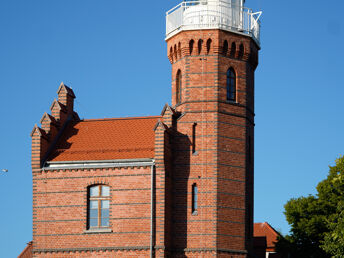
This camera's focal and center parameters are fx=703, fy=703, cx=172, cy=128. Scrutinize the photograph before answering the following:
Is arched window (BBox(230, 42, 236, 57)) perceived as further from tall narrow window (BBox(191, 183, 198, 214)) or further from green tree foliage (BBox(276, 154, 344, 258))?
green tree foliage (BBox(276, 154, 344, 258))

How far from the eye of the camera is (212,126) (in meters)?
37.6

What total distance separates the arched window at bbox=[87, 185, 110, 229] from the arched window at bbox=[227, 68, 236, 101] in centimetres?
842

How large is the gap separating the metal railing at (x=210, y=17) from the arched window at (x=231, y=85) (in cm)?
236

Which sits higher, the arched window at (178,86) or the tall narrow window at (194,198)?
the arched window at (178,86)

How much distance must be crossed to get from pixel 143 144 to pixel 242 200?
6117 millimetres

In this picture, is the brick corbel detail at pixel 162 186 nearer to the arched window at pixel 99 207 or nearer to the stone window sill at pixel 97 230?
the stone window sill at pixel 97 230

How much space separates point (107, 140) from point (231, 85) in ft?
24.7

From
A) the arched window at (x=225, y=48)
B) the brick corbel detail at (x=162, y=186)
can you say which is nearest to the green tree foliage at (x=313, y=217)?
the arched window at (x=225, y=48)

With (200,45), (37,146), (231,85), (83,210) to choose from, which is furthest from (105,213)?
(200,45)

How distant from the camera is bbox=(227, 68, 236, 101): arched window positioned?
3884 cm

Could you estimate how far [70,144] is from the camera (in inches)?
1548

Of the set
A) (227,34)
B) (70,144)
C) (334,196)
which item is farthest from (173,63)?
(334,196)

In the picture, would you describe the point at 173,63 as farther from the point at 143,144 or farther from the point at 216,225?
the point at 216,225

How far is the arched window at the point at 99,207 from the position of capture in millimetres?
36875
